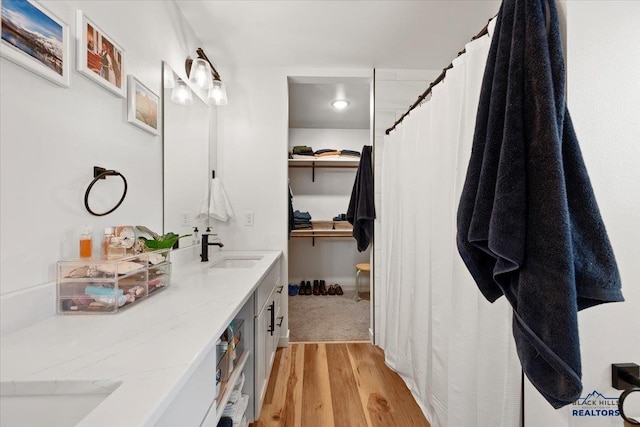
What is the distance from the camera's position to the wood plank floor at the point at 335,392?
1498mm

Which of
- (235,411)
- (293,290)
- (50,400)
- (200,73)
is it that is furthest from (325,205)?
(50,400)

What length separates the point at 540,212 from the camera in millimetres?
550

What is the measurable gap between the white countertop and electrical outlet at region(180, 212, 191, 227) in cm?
91

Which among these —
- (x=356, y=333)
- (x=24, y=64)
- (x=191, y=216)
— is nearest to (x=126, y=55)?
(x=24, y=64)

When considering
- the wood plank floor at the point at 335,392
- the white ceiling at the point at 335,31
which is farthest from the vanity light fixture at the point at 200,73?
the wood plank floor at the point at 335,392

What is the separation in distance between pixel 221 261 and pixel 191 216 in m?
0.39

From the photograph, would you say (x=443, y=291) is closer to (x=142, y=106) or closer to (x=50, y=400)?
(x=50, y=400)

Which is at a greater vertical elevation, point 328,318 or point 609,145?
point 609,145

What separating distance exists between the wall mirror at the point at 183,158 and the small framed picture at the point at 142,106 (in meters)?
0.11

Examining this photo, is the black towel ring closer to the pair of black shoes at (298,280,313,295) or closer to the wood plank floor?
the wood plank floor

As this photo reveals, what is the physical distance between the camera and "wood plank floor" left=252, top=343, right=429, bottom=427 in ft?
4.91

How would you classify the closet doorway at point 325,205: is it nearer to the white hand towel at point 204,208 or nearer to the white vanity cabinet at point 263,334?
Answer: the white hand towel at point 204,208

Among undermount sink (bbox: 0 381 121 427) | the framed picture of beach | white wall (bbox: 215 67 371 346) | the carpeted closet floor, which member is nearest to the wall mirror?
white wall (bbox: 215 67 371 346)
